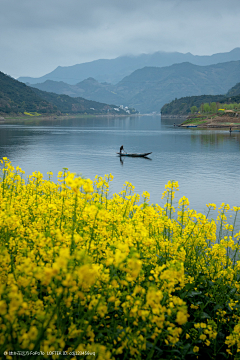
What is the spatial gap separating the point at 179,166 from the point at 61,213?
125 feet

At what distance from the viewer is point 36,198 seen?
10969 millimetres

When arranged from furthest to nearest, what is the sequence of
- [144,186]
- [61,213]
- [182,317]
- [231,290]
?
[144,186] → [61,213] → [231,290] → [182,317]

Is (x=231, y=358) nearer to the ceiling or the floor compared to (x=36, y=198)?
nearer to the floor

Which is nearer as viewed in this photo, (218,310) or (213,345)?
(213,345)

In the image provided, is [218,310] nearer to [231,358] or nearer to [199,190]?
[231,358]

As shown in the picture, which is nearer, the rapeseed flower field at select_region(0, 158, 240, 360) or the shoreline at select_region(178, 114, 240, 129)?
the rapeseed flower field at select_region(0, 158, 240, 360)

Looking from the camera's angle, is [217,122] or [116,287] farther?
[217,122]

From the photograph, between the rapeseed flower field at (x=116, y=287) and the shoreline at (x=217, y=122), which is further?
the shoreline at (x=217, y=122)

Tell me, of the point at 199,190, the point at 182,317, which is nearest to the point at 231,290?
the point at 182,317

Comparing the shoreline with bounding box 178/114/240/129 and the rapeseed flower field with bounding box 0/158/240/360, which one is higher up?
the shoreline with bounding box 178/114/240/129

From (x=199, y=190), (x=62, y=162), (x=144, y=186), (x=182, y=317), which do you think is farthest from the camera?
(x=62, y=162)

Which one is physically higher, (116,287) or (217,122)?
(217,122)

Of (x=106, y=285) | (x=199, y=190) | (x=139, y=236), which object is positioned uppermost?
(x=139, y=236)

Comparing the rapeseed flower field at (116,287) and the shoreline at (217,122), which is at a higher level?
the shoreline at (217,122)
